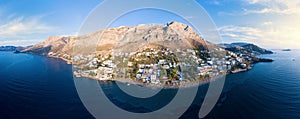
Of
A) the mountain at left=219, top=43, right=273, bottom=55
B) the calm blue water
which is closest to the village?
the calm blue water

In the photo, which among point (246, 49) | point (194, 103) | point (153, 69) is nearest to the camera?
point (194, 103)

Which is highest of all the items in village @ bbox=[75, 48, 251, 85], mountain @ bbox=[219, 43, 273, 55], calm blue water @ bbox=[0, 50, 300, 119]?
mountain @ bbox=[219, 43, 273, 55]

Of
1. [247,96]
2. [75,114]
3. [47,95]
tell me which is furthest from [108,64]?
[247,96]

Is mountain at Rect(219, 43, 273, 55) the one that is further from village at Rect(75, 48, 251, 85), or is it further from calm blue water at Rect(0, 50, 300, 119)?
calm blue water at Rect(0, 50, 300, 119)

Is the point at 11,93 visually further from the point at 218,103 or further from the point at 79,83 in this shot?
the point at 218,103

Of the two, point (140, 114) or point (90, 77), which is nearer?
point (140, 114)

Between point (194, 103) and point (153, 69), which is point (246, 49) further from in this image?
point (194, 103)

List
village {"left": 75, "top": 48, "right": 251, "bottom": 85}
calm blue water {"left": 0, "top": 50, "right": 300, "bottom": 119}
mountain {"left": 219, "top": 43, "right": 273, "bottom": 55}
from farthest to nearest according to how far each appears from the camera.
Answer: mountain {"left": 219, "top": 43, "right": 273, "bottom": 55} → village {"left": 75, "top": 48, "right": 251, "bottom": 85} → calm blue water {"left": 0, "top": 50, "right": 300, "bottom": 119}

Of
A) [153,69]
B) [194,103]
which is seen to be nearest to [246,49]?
[153,69]

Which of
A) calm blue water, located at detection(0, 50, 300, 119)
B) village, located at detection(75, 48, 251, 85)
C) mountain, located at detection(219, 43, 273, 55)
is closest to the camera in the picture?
calm blue water, located at detection(0, 50, 300, 119)

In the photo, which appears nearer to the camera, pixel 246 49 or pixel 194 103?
pixel 194 103

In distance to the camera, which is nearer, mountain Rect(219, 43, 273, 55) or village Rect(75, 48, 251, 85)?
village Rect(75, 48, 251, 85)
